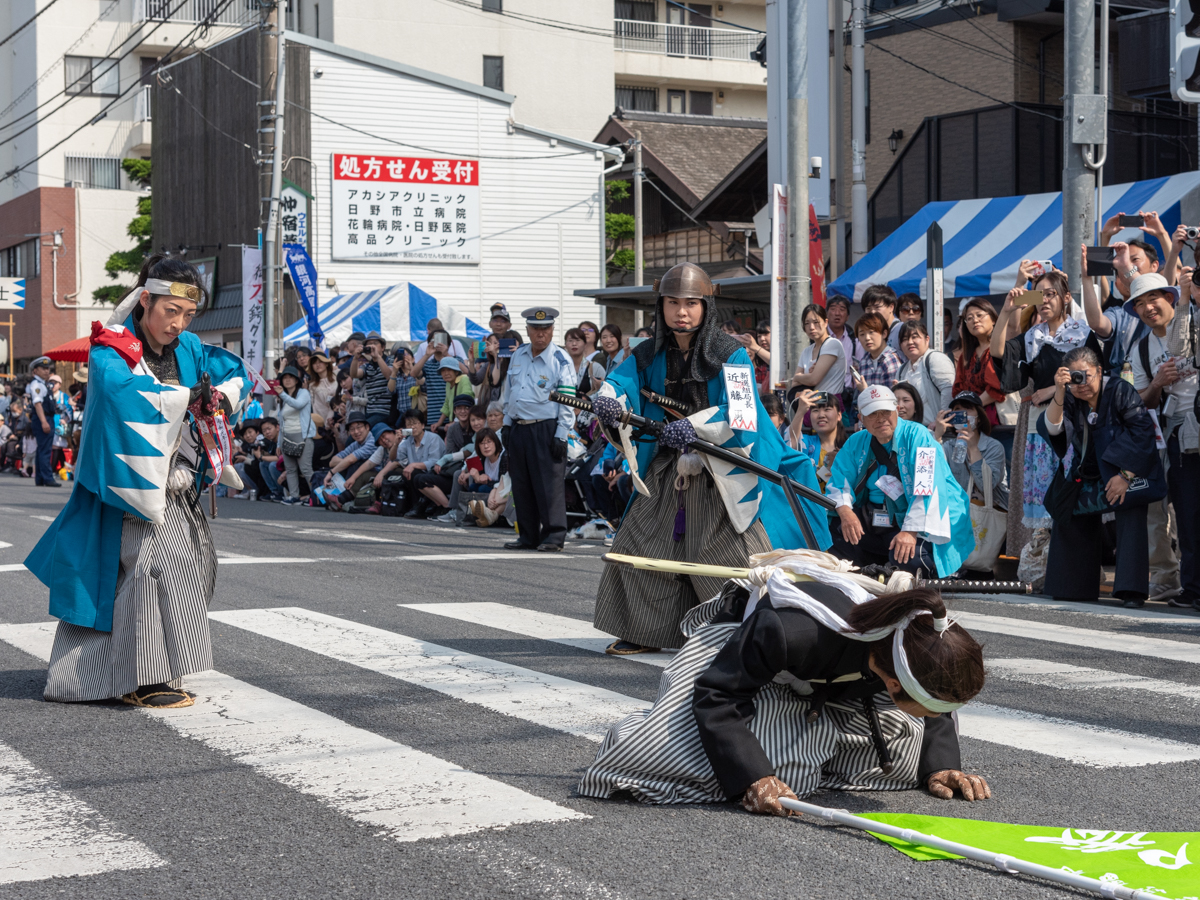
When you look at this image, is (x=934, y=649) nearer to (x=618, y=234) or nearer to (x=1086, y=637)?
Answer: (x=1086, y=637)

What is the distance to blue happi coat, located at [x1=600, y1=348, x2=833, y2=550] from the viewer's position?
6.57m

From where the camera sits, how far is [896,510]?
8.45 meters

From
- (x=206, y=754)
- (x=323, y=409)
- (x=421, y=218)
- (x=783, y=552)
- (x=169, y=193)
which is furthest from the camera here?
(x=169, y=193)

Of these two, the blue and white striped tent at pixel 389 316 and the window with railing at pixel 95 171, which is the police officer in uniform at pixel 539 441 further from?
the window with railing at pixel 95 171

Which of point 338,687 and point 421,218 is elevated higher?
point 421,218

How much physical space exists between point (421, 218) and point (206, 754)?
1112 inches

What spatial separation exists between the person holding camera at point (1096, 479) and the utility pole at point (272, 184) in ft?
52.9

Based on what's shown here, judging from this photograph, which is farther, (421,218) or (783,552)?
(421,218)

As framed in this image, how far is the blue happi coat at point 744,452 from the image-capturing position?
6.57 metres

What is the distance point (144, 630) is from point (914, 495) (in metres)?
4.27

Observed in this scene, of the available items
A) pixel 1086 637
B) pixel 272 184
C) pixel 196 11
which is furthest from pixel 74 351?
pixel 196 11

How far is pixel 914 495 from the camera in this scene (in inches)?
314

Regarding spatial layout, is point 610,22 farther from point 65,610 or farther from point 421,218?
point 65,610

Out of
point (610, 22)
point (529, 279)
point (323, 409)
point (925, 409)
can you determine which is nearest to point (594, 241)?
Result: point (529, 279)
